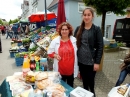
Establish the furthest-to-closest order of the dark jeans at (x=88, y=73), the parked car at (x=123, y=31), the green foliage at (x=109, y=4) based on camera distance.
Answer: the parked car at (x=123, y=31), the green foliage at (x=109, y=4), the dark jeans at (x=88, y=73)

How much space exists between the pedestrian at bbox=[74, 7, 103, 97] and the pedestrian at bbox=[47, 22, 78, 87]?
0.11 meters

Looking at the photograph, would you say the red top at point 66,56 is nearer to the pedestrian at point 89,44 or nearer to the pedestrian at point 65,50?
the pedestrian at point 65,50

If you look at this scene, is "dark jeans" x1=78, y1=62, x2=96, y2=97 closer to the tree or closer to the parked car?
the tree

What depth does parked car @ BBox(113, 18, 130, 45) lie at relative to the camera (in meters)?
10.2

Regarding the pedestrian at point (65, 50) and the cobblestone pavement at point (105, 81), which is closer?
the pedestrian at point (65, 50)

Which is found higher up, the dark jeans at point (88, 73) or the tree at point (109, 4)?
the tree at point (109, 4)

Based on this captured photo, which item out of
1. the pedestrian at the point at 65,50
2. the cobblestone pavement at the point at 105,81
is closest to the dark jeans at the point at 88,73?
the pedestrian at the point at 65,50

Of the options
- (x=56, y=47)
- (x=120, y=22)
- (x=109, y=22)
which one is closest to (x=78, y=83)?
(x=56, y=47)

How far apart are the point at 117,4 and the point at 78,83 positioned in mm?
4639

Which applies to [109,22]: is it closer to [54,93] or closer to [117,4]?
[117,4]

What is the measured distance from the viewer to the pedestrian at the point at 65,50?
2.15 m

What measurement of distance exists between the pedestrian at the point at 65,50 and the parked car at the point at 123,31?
9134mm

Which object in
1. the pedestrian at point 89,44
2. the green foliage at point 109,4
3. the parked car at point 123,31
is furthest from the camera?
the parked car at point 123,31

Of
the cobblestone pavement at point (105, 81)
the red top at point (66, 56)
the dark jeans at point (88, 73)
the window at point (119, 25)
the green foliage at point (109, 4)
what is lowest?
the cobblestone pavement at point (105, 81)
